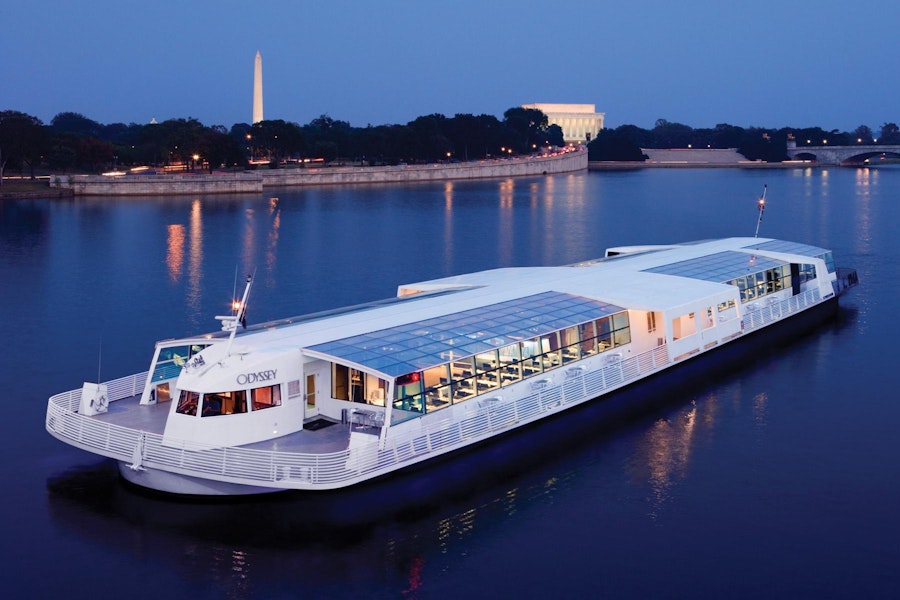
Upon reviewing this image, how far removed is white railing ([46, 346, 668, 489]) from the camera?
25.8 metres

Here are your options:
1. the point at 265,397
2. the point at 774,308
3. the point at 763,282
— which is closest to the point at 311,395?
the point at 265,397

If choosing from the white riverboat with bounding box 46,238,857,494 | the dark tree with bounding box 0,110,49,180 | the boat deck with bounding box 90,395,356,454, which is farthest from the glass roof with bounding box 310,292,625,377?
the dark tree with bounding box 0,110,49,180

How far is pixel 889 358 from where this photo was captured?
4509cm

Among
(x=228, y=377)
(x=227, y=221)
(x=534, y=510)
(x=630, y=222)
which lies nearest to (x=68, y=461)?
(x=228, y=377)

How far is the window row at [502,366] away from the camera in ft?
95.5

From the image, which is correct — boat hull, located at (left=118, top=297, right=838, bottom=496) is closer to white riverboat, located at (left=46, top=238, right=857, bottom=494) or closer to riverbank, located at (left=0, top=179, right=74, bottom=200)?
white riverboat, located at (left=46, top=238, right=857, bottom=494)

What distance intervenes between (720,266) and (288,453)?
→ 28440mm

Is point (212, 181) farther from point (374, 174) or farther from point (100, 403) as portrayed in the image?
point (100, 403)

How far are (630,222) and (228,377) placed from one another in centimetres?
8561

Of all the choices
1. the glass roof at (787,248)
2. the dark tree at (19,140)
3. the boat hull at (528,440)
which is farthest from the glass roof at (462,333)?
the dark tree at (19,140)

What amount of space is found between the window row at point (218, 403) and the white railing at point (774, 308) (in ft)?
80.4

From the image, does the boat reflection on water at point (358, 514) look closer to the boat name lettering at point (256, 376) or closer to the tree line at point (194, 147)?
the boat name lettering at point (256, 376)

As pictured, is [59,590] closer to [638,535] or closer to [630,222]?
[638,535]

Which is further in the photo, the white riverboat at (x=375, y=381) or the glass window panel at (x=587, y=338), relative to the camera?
the glass window panel at (x=587, y=338)
